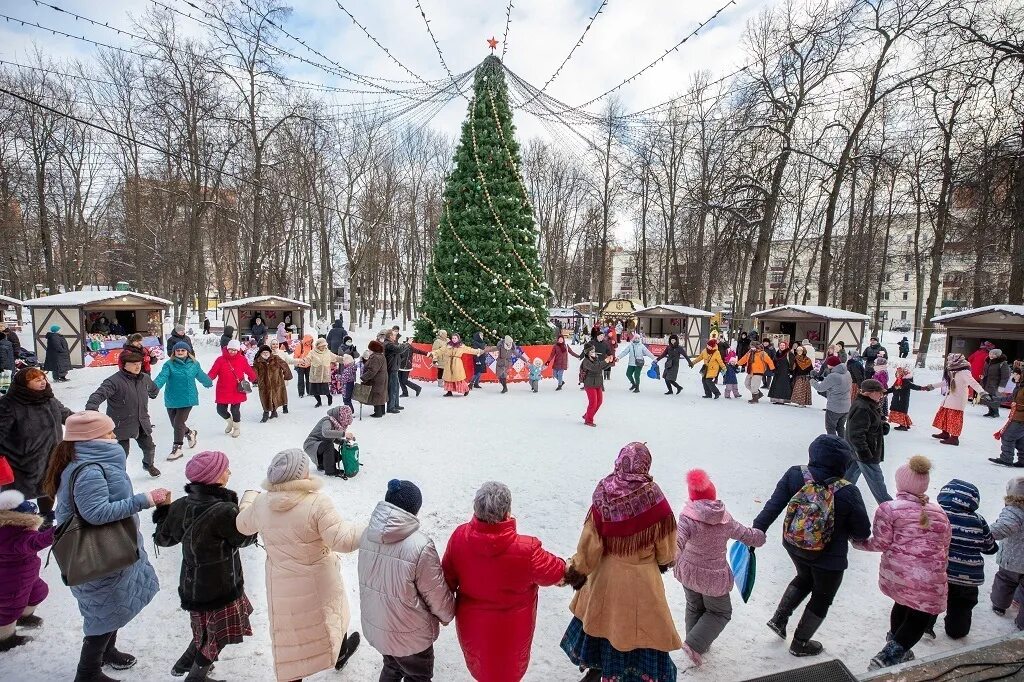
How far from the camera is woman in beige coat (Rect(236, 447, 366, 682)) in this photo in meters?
2.68

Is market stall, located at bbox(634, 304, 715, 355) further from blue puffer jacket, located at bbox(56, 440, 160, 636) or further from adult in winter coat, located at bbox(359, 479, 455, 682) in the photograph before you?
blue puffer jacket, located at bbox(56, 440, 160, 636)

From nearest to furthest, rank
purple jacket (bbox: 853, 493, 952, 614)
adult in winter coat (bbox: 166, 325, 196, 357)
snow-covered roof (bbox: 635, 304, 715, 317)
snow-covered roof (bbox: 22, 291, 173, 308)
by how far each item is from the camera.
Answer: purple jacket (bbox: 853, 493, 952, 614), adult in winter coat (bbox: 166, 325, 196, 357), snow-covered roof (bbox: 22, 291, 173, 308), snow-covered roof (bbox: 635, 304, 715, 317)

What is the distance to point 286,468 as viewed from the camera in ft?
8.80

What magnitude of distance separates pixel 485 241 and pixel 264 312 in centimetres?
1581

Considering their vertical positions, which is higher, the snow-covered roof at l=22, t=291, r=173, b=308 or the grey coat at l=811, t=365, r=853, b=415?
the snow-covered roof at l=22, t=291, r=173, b=308

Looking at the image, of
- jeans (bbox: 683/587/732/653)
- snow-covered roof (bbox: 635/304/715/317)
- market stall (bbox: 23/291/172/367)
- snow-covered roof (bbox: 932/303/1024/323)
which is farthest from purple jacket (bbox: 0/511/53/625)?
snow-covered roof (bbox: 635/304/715/317)

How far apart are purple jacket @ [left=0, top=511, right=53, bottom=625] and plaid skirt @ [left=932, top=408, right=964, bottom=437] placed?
11.7m

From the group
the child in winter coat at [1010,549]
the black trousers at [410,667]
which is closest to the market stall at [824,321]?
the child in winter coat at [1010,549]

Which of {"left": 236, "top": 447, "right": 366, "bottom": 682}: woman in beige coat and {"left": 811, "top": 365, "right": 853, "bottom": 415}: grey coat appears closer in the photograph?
{"left": 236, "top": 447, "right": 366, "bottom": 682}: woman in beige coat

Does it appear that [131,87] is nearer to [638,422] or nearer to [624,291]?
[638,422]

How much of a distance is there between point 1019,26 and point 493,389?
644 inches

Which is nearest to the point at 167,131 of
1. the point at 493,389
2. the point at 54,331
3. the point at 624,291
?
the point at 54,331

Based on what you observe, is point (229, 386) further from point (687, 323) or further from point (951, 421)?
point (687, 323)

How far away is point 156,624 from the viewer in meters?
3.60
